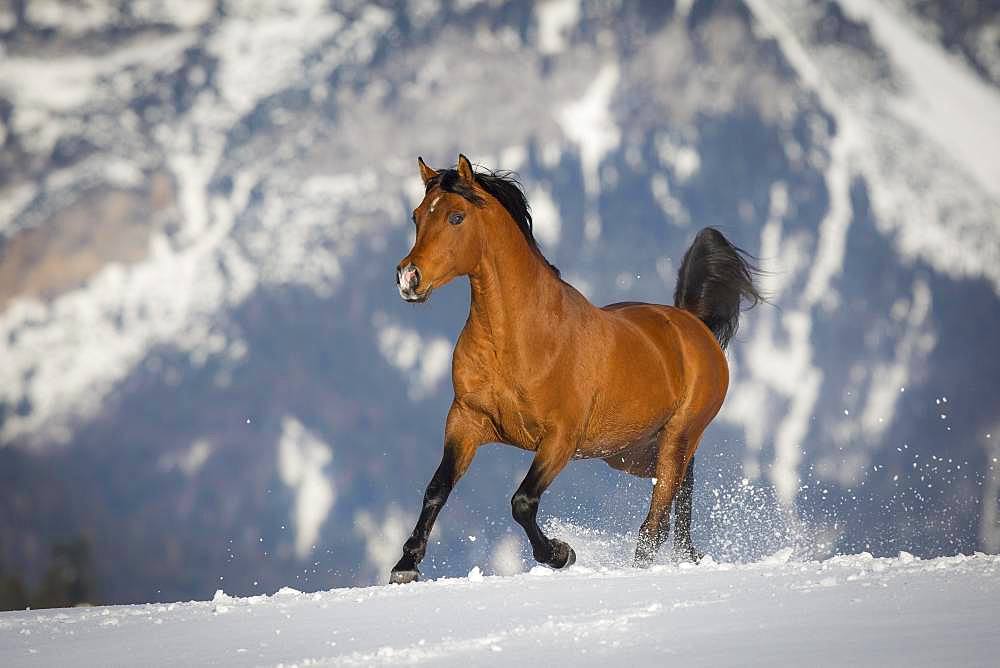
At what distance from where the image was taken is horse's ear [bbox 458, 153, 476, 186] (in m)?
5.80

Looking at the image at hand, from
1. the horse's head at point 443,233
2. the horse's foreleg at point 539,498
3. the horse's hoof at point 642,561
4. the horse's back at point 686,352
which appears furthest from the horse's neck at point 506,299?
the horse's hoof at point 642,561

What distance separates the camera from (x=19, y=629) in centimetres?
496

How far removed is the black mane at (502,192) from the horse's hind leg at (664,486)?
4.84ft

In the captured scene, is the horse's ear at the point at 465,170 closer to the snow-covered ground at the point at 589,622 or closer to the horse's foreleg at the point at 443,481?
the horse's foreleg at the point at 443,481

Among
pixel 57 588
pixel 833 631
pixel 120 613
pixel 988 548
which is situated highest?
pixel 833 631

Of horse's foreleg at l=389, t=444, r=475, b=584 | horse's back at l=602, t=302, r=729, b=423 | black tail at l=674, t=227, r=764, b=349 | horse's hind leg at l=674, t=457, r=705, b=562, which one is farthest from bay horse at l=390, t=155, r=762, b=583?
black tail at l=674, t=227, r=764, b=349

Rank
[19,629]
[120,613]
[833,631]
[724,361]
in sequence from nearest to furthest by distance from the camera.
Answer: [833,631]
[19,629]
[120,613]
[724,361]

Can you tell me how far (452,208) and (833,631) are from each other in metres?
2.86

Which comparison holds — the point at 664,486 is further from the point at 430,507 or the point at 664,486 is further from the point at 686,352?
the point at 430,507

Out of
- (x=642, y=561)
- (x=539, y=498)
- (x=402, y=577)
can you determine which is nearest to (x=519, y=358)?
(x=539, y=498)

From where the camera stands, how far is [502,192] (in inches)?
239

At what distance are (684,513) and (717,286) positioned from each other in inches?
70.9

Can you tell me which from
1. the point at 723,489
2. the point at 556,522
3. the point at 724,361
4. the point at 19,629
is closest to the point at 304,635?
the point at 19,629

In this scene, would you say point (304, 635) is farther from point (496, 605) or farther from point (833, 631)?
point (833, 631)
